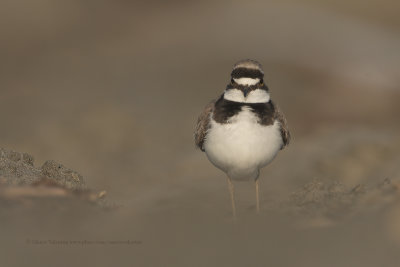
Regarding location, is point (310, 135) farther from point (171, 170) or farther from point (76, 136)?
point (76, 136)

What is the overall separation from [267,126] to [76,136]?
8967 millimetres

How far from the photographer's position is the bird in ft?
23.8

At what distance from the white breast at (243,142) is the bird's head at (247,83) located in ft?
0.57

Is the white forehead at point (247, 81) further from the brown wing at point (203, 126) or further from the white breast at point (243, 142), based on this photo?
the brown wing at point (203, 126)

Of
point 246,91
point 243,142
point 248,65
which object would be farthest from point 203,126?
point 248,65

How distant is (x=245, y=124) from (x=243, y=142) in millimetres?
210

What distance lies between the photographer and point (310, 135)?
1490 cm

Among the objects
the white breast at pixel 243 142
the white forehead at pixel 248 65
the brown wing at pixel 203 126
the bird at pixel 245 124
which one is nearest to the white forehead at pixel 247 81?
the bird at pixel 245 124

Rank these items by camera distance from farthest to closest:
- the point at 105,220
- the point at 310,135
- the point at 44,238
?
the point at 310,135 < the point at 105,220 < the point at 44,238

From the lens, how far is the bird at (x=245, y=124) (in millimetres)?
7262

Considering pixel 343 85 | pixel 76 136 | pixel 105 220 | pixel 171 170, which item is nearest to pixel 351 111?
pixel 343 85

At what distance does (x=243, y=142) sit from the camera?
7270 millimetres

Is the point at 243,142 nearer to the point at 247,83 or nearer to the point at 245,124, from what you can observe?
the point at 245,124

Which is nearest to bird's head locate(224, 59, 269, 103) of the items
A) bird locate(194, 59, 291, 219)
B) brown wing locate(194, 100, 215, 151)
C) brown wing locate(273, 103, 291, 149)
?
bird locate(194, 59, 291, 219)
